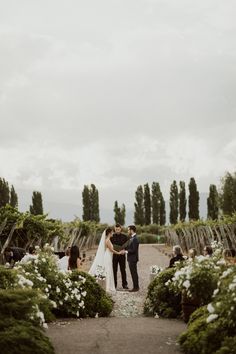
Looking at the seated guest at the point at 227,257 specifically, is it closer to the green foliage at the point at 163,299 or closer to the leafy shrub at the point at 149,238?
the green foliage at the point at 163,299

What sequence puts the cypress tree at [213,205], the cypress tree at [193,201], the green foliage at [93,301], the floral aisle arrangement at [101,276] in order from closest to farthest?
the green foliage at [93,301] < the floral aisle arrangement at [101,276] < the cypress tree at [213,205] < the cypress tree at [193,201]

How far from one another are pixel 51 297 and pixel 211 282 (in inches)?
158

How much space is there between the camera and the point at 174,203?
299 feet

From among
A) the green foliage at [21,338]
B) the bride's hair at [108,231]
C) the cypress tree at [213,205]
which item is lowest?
the green foliage at [21,338]

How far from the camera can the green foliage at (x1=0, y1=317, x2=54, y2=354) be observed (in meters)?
6.93

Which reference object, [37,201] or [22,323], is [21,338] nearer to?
[22,323]

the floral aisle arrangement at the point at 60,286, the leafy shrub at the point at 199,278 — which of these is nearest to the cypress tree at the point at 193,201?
the floral aisle arrangement at the point at 60,286

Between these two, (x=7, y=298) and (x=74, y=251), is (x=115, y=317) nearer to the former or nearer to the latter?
(x=74, y=251)

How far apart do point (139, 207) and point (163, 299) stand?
253 feet

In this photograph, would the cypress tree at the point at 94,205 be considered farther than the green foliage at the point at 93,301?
Yes

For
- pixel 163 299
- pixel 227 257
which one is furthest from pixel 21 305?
pixel 227 257

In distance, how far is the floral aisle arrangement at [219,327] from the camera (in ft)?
22.1

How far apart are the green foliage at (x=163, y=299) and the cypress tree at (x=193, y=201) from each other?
233ft

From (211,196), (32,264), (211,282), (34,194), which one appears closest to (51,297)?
(32,264)
